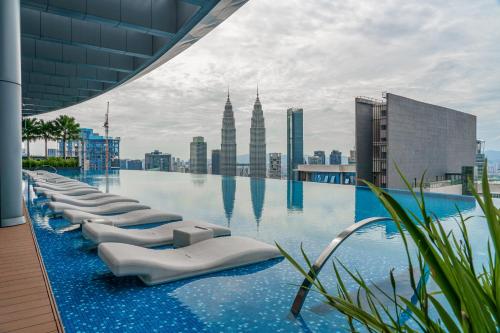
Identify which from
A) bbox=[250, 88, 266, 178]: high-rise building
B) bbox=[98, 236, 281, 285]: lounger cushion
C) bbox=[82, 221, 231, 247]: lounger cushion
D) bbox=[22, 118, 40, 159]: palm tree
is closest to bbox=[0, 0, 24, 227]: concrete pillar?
bbox=[82, 221, 231, 247]: lounger cushion

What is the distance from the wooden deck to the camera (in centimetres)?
208

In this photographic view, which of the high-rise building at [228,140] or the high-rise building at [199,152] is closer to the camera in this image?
the high-rise building at [199,152]

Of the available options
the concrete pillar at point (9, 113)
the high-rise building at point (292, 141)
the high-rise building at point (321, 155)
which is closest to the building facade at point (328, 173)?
the high-rise building at point (292, 141)

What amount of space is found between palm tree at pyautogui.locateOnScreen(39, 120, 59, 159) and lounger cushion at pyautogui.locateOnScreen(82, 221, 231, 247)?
90.7ft

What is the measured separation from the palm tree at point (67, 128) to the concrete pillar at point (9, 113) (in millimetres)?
25849

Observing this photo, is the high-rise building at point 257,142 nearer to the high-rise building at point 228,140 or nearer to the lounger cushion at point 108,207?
the high-rise building at point 228,140

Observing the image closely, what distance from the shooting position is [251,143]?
207ft

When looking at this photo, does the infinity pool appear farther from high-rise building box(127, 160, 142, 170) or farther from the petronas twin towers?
high-rise building box(127, 160, 142, 170)

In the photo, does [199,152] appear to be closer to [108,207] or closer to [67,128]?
[67,128]

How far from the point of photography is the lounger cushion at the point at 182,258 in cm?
298

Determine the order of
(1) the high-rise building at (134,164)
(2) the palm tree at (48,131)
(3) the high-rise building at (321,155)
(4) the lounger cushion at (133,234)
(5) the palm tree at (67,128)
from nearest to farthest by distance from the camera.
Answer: (4) the lounger cushion at (133,234) → (2) the palm tree at (48,131) → (5) the palm tree at (67,128) → (3) the high-rise building at (321,155) → (1) the high-rise building at (134,164)

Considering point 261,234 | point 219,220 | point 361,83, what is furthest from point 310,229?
point 361,83

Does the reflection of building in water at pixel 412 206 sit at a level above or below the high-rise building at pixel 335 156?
below

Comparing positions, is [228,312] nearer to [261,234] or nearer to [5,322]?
[5,322]
